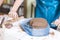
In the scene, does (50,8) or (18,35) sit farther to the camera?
(50,8)

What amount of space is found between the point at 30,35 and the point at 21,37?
6 centimetres

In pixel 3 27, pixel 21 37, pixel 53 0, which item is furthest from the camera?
pixel 53 0

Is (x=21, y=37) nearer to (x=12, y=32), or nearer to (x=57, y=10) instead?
(x=12, y=32)

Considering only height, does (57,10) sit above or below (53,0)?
below

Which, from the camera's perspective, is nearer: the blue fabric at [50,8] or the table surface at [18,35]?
the table surface at [18,35]

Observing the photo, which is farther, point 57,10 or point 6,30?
point 57,10

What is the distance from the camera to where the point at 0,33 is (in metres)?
1.08

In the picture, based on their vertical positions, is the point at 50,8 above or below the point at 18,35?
above

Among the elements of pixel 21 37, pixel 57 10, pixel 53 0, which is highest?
pixel 53 0

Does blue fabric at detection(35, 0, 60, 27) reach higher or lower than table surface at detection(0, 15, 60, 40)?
higher

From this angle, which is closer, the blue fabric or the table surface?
the table surface

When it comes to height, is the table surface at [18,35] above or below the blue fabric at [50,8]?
below

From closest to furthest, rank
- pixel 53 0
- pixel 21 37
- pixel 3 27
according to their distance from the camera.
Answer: pixel 21 37
pixel 3 27
pixel 53 0

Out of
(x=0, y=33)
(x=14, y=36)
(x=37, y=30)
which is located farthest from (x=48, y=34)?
(x=0, y=33)
